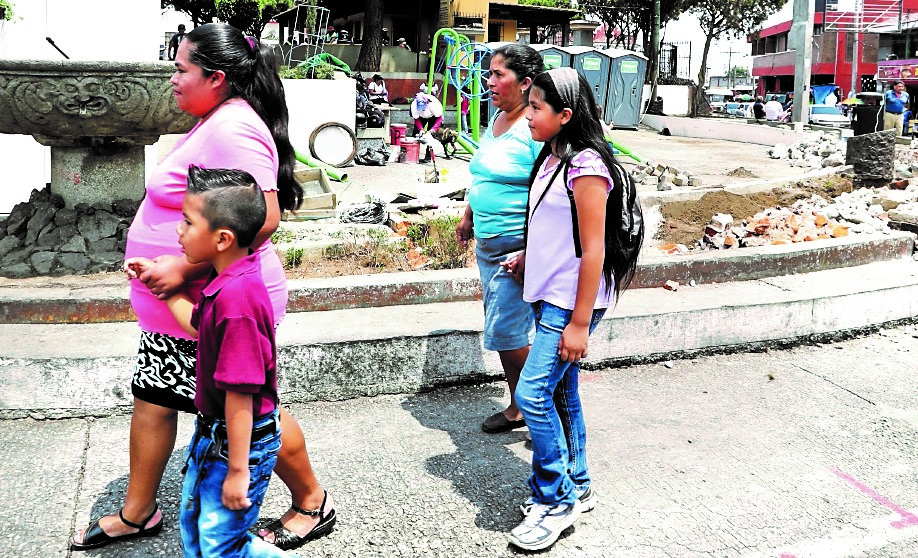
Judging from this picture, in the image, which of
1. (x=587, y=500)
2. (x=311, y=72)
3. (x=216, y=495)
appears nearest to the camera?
(x=216, y=495)

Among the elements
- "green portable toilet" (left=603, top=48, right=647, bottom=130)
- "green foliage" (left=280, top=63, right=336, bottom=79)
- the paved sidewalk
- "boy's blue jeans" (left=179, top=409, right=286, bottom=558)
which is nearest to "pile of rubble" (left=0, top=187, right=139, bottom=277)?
the paved sidewalk

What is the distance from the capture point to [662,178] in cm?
1103

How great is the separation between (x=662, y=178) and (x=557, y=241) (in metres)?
8.25

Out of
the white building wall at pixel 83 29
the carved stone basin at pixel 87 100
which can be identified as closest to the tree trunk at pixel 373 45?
the white building wall at pixel 83 29

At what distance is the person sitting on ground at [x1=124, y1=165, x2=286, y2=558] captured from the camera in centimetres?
233

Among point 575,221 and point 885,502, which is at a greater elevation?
point 575,221

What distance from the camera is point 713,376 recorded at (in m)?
5.04

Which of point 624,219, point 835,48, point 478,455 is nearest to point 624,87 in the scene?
point 478,455

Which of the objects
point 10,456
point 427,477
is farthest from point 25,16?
point 427,477

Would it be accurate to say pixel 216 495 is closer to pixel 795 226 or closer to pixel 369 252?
pixel 369 252

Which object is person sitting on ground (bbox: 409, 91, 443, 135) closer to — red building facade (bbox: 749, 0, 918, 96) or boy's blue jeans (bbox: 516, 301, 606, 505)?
boy's blue jeans (bbox: 516, 301, 606, 505)

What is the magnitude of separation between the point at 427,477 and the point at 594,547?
0.78m

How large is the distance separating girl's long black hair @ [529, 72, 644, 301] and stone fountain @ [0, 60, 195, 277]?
107 inches

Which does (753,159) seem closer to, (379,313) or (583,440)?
(379,313)
